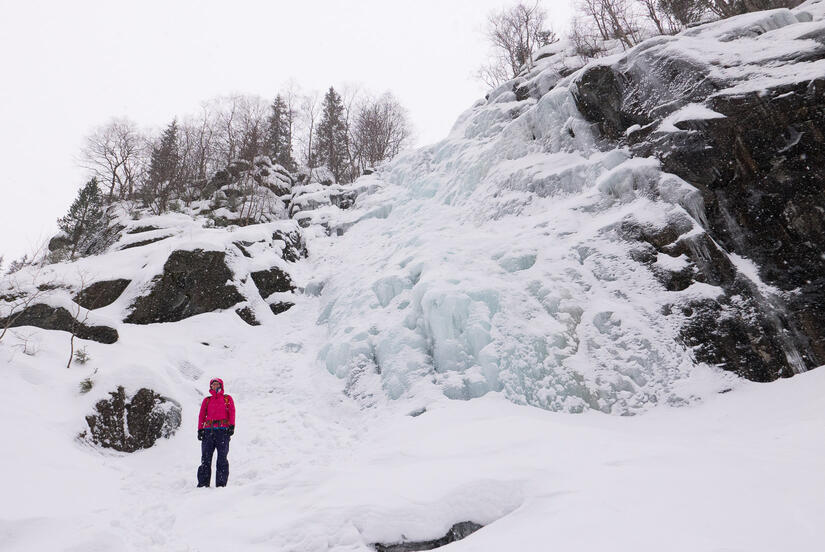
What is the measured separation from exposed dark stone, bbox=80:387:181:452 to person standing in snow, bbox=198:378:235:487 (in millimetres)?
1608

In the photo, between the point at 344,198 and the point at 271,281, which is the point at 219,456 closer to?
the point at 271,281

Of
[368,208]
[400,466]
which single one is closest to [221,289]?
[368,208]

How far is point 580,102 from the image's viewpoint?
10.4 m

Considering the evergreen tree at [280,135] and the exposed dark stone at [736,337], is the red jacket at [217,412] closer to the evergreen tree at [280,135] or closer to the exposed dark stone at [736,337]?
the exposed dark stone at [736,337]

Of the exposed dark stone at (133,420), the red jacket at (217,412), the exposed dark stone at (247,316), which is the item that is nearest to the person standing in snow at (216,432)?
the red jacket at (217,412)

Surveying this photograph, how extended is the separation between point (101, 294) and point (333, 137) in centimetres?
2380

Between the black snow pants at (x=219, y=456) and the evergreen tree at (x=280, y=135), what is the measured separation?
85.6 feet

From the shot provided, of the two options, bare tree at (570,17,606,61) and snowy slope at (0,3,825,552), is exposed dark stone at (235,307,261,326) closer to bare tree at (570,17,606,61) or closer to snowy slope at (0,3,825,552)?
snowy slope at (0,3,825,552)

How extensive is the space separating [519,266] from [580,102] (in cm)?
550

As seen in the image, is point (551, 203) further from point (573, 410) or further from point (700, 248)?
point (573, 410)

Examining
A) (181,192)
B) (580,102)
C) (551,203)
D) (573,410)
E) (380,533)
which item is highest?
(181,192)

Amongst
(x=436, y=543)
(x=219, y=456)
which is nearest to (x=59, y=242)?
(x=219, y=456)

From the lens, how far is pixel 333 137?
104ft

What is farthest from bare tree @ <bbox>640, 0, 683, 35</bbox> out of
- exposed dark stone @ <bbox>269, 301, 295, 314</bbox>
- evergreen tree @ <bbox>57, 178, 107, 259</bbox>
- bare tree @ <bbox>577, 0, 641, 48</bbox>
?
evergreen tree @ <bbox>57, 178, 107, 259</bbox>
